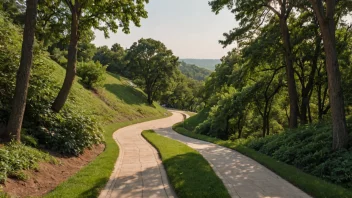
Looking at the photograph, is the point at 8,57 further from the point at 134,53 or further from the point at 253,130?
the point at 134,53

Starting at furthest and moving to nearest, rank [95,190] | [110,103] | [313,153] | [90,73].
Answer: [110,103]
[90,73]
[313,153]
[95,190]

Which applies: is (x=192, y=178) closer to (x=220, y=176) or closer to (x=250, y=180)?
(x=220, y=176)

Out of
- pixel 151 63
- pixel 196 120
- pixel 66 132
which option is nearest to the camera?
pixel 66 132

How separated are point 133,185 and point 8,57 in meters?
7.50

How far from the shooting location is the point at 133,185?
8.41 metres

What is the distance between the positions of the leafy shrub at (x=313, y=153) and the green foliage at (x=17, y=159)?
9.65 meters

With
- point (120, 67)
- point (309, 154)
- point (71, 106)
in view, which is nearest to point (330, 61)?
point (309, 154)

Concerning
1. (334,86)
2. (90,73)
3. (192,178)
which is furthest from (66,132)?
(90,73)

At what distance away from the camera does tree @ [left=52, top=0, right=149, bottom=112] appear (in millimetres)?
13227

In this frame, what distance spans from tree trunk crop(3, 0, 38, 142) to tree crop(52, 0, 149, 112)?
12.2ft

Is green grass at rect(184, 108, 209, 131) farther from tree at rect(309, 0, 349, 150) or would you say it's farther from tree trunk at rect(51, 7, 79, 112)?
tree at rect(309, 0, 349, 150)

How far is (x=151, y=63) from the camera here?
54812 mm

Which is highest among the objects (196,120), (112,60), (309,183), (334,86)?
(112,60)

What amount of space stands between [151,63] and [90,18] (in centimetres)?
4058
